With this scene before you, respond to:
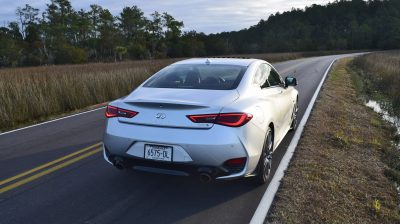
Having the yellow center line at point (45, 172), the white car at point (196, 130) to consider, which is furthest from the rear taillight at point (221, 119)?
the yellow center line at point (45, 172)

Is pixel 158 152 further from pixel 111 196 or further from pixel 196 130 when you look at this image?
pixel 111 196

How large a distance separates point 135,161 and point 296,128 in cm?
503

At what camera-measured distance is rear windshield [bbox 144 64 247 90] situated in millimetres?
5125

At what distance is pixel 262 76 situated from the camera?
584 cm

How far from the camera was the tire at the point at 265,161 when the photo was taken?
4.88 meters

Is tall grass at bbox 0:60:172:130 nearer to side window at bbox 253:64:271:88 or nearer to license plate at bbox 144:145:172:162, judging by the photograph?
license plate at bbox 144:145:172:162

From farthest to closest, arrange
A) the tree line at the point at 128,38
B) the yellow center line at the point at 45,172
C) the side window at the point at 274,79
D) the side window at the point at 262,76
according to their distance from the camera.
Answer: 1. the tree line at the point at 128,38
2. the side window at the point at 274,79
3. the side window at the point at 262,76
4. the yellow center line at the point at 45,172

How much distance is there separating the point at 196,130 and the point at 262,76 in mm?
2020

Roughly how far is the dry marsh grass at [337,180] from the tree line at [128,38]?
65084 millimetres

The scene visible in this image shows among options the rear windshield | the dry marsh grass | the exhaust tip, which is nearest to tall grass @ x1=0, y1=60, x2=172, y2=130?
the rear windshield

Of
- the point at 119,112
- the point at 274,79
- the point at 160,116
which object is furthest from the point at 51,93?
the point at 160,116

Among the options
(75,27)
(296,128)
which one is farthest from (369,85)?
(75,27)

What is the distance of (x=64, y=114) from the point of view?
445 inches

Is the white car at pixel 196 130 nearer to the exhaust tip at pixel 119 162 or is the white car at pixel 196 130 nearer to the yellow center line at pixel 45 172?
the exhaust tip at pixel 119 162
